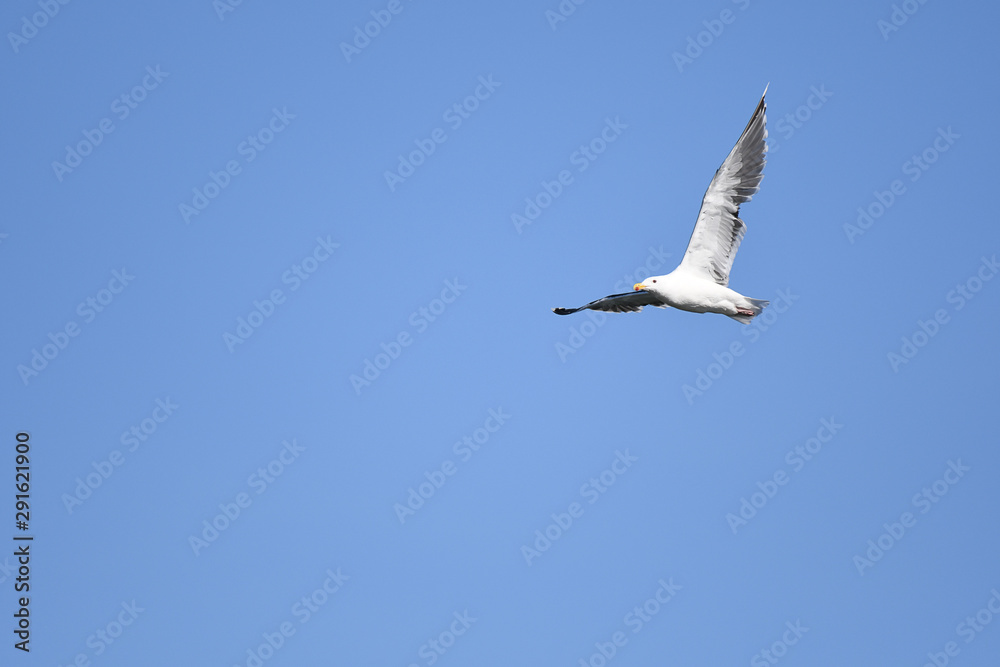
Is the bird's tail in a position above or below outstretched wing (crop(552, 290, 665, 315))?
above

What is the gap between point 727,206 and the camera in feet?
137

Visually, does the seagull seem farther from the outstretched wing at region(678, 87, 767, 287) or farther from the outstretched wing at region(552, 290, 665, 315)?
the outstretched wing at region(552, 290, 665, 315)

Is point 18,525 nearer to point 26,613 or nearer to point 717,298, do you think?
point 26,613

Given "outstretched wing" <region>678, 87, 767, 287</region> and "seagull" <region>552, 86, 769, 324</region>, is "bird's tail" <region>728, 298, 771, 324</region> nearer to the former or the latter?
"seagull" <region>552, 86, 769, 324</region>

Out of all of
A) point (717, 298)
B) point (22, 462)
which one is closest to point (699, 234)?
point (717, 298)

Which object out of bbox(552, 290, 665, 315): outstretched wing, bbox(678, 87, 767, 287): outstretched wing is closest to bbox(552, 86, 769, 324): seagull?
→ bbox(678, 87, 767, 287): outstretched wing

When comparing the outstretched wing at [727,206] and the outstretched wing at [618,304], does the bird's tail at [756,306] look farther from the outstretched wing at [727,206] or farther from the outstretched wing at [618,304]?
the outstretched wing at [618,304]

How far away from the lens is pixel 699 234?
41844 mm

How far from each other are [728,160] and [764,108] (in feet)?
3.03

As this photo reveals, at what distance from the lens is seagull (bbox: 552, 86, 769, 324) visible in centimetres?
4153

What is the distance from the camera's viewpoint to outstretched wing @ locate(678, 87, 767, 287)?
136ft

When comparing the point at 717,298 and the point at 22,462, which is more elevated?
the point at 717,298

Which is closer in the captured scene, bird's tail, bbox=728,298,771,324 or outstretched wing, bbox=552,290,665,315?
bird's tail, bbox=728,298,771,324

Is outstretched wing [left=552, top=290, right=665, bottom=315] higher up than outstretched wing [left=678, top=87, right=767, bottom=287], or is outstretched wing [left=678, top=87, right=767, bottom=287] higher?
outstretched wing [left=678, top=87, right=767, bottom=287]
